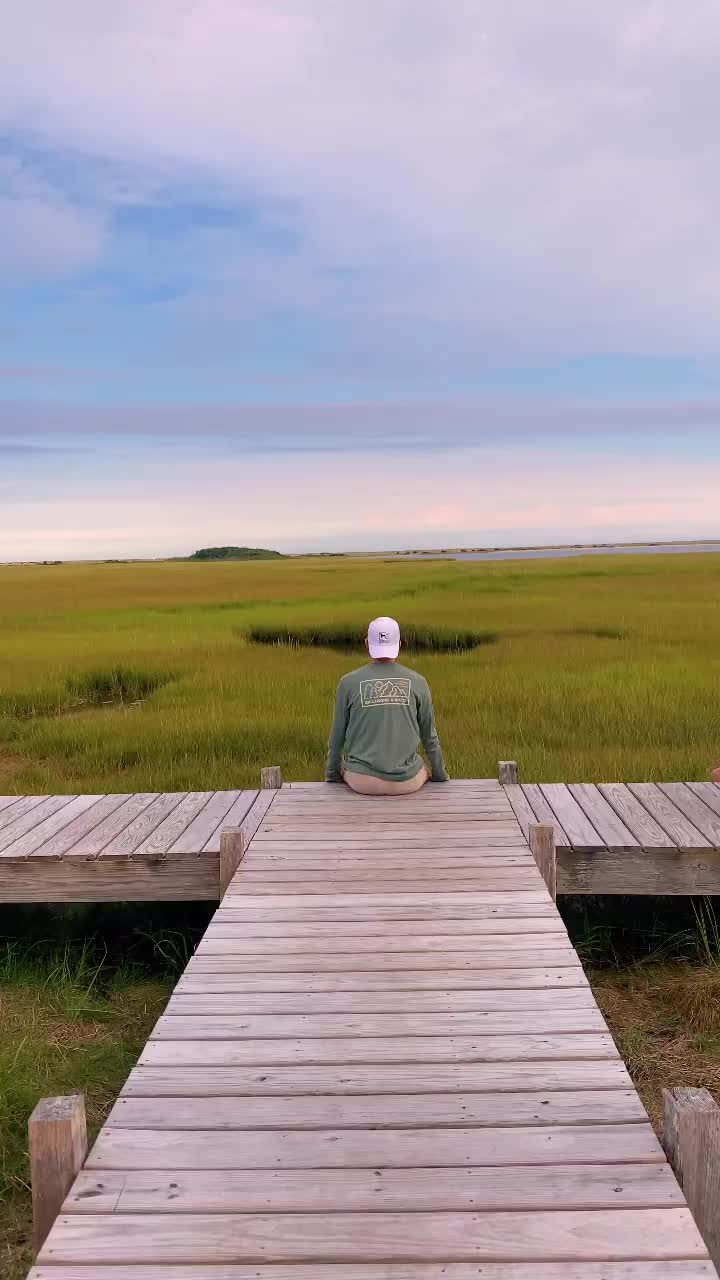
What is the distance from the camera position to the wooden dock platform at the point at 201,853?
18.8ft

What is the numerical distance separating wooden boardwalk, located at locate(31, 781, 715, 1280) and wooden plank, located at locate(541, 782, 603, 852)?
56.7 inches

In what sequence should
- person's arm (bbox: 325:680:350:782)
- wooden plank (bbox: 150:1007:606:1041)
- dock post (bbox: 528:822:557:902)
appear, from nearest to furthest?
1. wooden plank (bbox: 150:1007:606:1041)
2. dock post (bbox: 528:822:557:902)
3. person's arm (bbox: 325:680:350:782)

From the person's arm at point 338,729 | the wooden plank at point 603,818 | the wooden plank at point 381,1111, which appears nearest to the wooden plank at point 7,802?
the person's arm at point 338,729

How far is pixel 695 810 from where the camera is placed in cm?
651

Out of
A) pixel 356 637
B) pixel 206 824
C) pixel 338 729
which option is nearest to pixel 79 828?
pixel 206 824

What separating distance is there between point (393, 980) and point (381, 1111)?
91 centimetres

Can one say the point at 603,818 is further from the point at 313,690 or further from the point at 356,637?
the point at 356,637

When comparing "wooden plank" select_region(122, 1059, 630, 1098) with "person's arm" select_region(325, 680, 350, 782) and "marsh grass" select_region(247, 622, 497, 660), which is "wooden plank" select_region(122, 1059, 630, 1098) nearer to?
"person's arm" select_region(325, 680, 350, 782)

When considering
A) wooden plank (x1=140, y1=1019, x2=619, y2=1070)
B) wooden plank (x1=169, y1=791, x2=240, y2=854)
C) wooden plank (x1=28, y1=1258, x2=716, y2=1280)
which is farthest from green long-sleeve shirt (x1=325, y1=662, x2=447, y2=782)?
wooden plank (x1=28, y1=1258, x2=716, y2=1280)

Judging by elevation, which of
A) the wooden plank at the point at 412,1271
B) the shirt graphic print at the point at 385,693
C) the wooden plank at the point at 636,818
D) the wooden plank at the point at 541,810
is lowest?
the wooden plank at the point at 636,818

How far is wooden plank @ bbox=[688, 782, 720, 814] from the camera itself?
6.62 metres

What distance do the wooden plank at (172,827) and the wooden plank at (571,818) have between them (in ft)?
8.22

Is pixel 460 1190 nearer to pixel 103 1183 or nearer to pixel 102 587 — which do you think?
pixel 103 1183

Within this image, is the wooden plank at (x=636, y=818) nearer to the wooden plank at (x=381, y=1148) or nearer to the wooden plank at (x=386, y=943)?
the wooden plank at (x=386, y=943)
